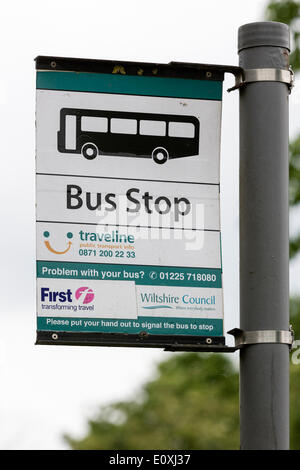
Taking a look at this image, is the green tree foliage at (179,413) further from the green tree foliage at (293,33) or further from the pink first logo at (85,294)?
the pink first logo at (85,294)

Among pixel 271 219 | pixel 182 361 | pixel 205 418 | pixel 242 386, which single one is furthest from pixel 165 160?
pixel 182 361

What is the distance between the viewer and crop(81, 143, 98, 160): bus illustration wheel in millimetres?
5848

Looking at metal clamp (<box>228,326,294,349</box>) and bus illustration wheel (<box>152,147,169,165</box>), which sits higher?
bus illustration wheel (<box>152,147,169,165</box>)

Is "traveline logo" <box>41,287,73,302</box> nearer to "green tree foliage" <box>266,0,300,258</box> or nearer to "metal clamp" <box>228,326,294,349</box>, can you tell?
"metal clamp" <box>228,326,294,349</box>

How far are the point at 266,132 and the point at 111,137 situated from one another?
0.73m

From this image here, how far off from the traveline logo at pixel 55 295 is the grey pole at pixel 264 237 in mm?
781

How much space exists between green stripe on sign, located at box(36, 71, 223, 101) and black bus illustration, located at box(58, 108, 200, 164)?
0.35 ft

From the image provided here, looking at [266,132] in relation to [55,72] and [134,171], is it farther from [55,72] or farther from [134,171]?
[55,72]

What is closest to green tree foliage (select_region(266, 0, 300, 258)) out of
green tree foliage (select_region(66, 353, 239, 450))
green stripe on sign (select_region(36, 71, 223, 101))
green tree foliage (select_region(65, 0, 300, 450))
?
green stripe on sign (select_region(36, 71, 223, 101))

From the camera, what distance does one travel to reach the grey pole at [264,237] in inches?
217

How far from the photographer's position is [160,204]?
19.1 ft

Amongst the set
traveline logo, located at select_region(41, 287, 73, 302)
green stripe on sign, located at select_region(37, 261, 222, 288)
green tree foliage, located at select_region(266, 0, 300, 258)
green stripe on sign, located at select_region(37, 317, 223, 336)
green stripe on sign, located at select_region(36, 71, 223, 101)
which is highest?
green tree foliage, located at select_region(266, 0, 300, 258)

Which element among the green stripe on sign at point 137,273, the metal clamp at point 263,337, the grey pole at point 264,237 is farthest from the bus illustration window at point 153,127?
the metal clamp at point 263,337

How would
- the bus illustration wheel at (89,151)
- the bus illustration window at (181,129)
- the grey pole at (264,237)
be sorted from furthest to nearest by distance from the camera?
1. the bus illustration window at (181,129)
2. the bus illustration wheel at (89,151)
3. the grey pole at (264,237)
